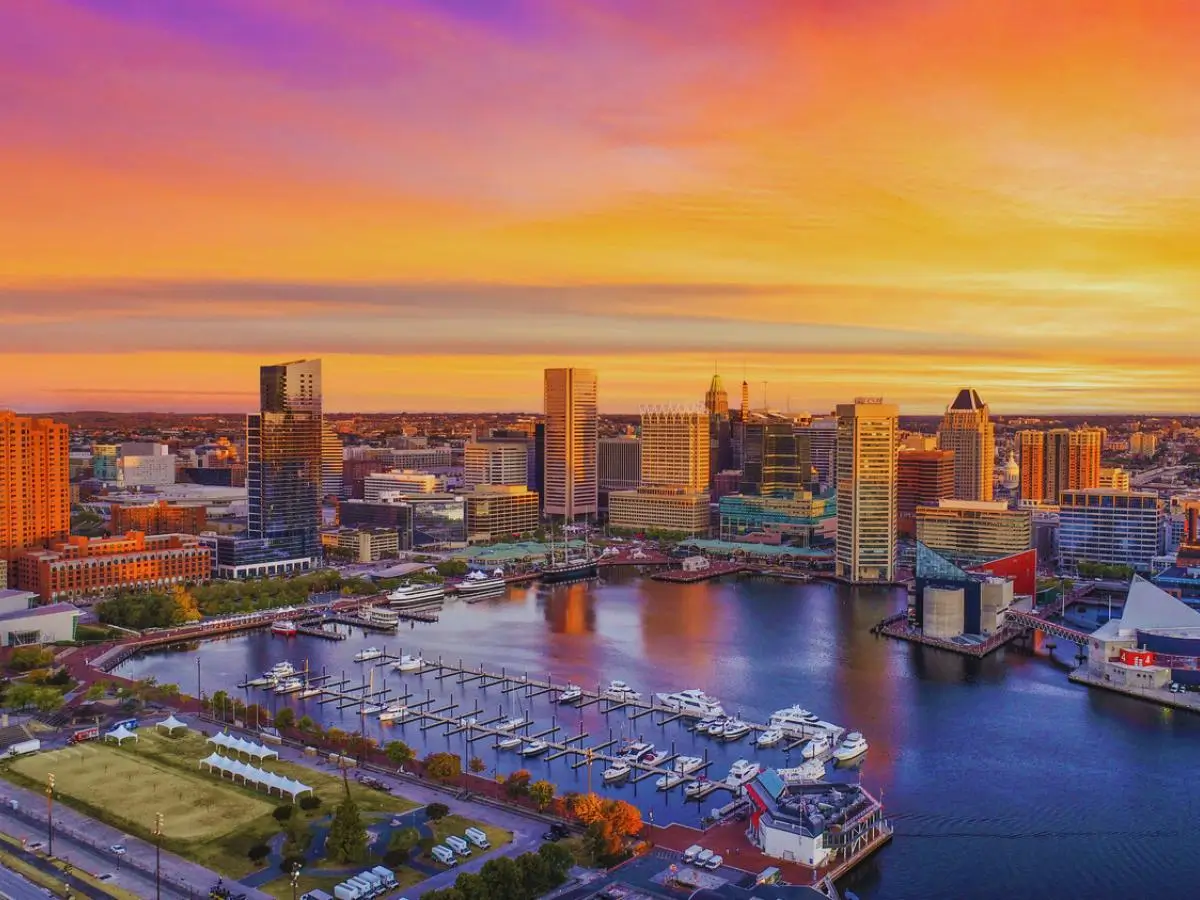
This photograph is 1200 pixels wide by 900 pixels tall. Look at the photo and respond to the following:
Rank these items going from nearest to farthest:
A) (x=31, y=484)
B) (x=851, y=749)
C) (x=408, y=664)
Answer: (x=851, y=749)
(x=408, y=664)
(x=31, y=484)

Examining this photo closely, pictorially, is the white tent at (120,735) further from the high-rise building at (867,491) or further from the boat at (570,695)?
the high-rise building at (867,491)

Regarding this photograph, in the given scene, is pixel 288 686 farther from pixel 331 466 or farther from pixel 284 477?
pixel 331 466

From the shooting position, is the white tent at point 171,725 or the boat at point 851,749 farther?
the white tent at point 171,725

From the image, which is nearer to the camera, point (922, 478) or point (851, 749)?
point (851, 749)

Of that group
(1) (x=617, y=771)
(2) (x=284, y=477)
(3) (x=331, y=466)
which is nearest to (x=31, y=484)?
(2) (x=284, y=477)

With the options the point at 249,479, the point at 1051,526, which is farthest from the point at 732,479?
the point at 249,479

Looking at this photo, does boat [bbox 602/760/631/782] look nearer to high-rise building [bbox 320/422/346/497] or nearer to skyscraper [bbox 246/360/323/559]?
skyscraper [bbox 246/360/323/559]

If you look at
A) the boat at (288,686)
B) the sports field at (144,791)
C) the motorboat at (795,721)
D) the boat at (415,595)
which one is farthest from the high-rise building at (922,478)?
the sports field at (144,791)
